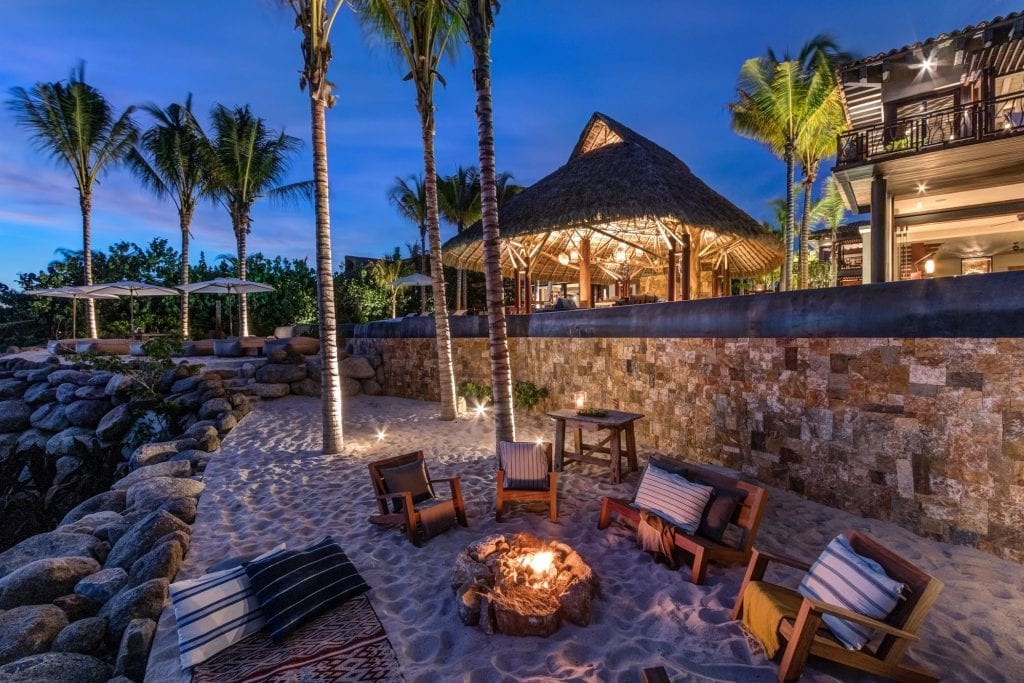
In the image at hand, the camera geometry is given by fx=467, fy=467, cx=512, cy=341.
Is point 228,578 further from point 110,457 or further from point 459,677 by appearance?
point 110,457

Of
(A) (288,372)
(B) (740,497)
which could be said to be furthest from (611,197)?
(A) (288,372)

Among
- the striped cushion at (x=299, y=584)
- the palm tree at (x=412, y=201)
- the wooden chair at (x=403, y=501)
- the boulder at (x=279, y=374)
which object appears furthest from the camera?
the palm tree at (x=412, y=201)

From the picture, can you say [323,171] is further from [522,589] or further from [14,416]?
[14,416]

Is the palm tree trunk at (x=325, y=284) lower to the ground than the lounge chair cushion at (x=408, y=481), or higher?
higher

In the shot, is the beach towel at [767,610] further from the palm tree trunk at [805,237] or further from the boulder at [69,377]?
the palm tree trunk at [805,237]

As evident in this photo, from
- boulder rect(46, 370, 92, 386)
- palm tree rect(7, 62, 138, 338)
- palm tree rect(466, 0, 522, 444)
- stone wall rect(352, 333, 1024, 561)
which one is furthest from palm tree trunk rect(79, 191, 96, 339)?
stone wall rect(352, 333, 1024, 561)

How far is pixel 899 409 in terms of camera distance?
4.36m

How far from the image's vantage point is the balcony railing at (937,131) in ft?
26.7

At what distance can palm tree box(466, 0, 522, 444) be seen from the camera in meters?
6.39

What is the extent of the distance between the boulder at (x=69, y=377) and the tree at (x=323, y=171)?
29.4 ft

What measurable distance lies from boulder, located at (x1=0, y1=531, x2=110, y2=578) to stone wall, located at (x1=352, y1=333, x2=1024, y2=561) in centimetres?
670

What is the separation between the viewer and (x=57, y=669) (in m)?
2.78

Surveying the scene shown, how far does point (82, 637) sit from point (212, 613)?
1.01 meters

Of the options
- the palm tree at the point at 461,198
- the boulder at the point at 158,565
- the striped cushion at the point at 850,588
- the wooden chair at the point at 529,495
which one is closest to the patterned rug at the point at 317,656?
the boulder at the point at 158,565
